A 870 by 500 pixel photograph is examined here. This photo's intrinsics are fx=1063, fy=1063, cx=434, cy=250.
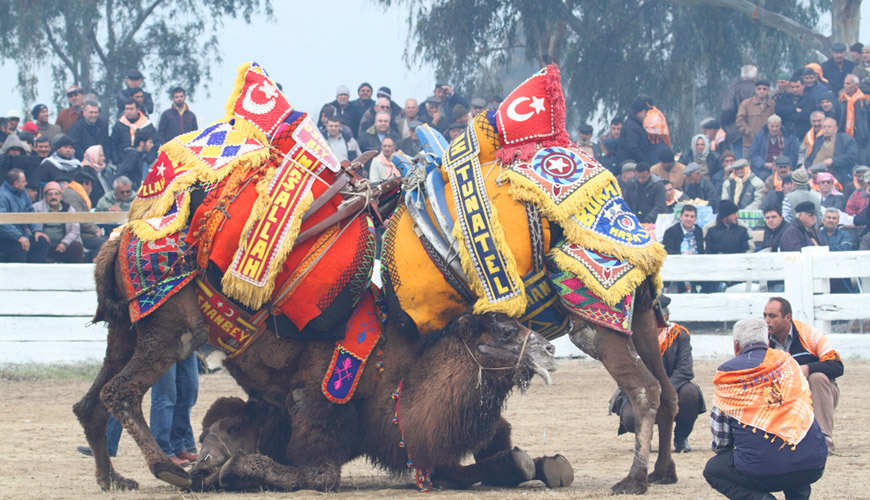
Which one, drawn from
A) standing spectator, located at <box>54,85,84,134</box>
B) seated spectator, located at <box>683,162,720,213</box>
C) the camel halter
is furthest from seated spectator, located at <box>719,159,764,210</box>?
the camel halter

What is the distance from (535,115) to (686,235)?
7.63 meters

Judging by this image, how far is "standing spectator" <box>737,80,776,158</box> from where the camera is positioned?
1653 cm

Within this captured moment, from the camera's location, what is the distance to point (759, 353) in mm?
5234

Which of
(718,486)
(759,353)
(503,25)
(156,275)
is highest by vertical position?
(503,25)

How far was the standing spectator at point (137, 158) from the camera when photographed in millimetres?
13555

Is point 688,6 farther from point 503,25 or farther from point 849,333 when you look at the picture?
point 849,333

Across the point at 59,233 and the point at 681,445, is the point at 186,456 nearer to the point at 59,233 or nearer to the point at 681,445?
the point at 681,445

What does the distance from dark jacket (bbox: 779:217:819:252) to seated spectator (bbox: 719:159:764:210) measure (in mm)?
1880

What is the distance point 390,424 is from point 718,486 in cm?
195

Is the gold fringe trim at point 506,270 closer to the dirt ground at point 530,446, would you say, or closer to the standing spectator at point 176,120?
the dirt ground at point 530,446

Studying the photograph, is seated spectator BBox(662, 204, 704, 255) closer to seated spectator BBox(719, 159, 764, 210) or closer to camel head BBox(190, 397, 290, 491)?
seated spectator BBox(719, 159, 764, 210)

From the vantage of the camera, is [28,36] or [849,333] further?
[28,36]

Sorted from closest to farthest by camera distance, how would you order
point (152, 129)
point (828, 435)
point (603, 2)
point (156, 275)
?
1. point (156, 275)
2. point (828, 435)
3. point (152, 129)
4. point (603, 2)

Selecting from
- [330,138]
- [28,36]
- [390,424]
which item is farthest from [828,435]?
[28,36]
